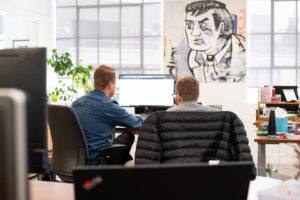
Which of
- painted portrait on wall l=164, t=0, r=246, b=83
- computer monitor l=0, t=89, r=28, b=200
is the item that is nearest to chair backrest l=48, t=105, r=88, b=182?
computer monitor l=0, t=89, r=28, b=200

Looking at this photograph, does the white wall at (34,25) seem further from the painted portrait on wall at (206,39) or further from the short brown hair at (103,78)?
the short brown hair at (103,78)

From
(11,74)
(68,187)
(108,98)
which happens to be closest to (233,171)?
(11,74)

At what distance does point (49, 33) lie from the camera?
724 centimetres

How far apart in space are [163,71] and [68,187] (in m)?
5.18

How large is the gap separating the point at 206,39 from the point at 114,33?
149 centimetres

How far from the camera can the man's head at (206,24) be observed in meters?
6.64

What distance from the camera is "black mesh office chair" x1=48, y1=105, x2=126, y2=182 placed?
9.29 ft

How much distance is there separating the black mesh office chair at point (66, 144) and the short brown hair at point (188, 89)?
658 millimetres

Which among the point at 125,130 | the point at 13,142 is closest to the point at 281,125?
the point at 125,130

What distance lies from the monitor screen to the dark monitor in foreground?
3.56 m

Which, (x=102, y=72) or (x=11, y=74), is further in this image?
(x=102, y=72)

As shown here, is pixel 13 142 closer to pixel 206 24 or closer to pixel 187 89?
pixel 187 89

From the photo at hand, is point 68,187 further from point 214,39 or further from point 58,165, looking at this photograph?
point 214,39

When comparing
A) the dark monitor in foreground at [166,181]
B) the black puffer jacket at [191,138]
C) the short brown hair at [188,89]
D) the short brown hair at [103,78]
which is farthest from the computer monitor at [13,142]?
the short brown hair at [103,78]
